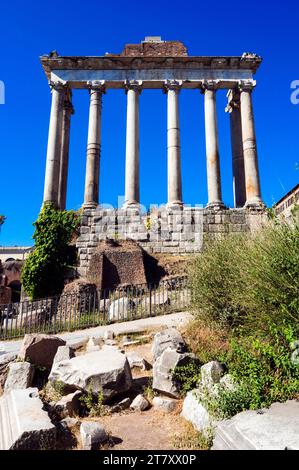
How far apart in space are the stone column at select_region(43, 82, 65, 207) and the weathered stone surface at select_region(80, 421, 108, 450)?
1614cm

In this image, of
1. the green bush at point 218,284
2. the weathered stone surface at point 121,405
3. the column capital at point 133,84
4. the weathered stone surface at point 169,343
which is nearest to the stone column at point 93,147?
the column capital at point 133,84

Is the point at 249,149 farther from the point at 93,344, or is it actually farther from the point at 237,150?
the point at 93,344

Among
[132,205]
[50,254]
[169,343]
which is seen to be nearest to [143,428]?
[169,343]

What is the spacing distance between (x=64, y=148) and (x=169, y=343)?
717 inches

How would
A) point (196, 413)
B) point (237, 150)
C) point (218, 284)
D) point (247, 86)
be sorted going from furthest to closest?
point (237, 150) → point (247, 86) → point (218, 284) → point (196, 413)

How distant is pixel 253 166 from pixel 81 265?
36.4 feet

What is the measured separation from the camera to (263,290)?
18.6 ft

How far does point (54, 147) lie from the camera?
1998 centimetres

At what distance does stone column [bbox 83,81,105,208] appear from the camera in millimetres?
19641

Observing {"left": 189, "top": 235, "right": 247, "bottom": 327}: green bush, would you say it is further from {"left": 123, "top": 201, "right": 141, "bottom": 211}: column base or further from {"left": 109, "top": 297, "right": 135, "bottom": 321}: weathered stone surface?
{"left": 123, "top": 201, "right": 141, "bottom": 211}: column base

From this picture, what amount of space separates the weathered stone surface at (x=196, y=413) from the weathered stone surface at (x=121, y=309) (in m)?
7.41

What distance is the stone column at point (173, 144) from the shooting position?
19469mm
